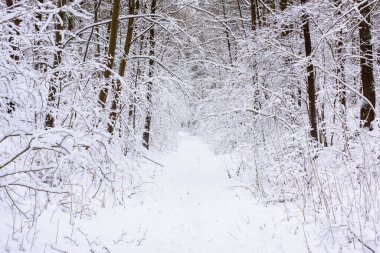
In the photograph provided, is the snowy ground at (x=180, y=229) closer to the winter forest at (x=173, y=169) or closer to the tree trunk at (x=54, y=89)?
the winter forest at (x=173, y=169)

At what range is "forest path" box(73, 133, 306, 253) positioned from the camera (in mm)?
4711

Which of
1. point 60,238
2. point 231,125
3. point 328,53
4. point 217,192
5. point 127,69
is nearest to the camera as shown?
point 60,238

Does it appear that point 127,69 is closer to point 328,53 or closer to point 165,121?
point 165,121

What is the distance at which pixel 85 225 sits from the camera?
5.03 metres

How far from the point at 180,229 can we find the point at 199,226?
0.37 meters

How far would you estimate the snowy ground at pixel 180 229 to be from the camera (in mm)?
4258

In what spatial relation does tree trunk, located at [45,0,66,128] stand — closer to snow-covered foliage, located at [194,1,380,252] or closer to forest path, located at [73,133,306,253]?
forest path, located at [73,133,306,253]

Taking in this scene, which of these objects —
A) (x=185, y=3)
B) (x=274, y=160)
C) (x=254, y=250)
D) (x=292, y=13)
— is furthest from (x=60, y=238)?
(x=185, y=3)

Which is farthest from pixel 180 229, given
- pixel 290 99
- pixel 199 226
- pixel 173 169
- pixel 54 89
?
Result: pixel 173 169

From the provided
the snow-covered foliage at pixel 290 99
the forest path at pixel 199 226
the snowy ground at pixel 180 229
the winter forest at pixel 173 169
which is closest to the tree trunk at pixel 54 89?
the winter forest at pixel 173 169

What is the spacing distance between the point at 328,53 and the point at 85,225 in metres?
8.42

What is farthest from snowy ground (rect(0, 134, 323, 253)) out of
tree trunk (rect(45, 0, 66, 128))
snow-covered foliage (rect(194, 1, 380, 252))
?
tree trunk (rect(45, 0, 66, 128))

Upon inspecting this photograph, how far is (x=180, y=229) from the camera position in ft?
19.5

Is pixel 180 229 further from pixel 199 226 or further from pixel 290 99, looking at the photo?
pixel 290 99
